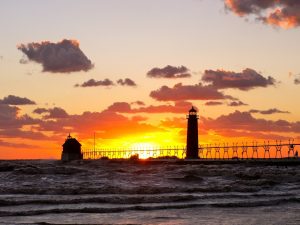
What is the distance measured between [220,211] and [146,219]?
2558 mm

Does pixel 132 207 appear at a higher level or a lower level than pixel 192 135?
lower

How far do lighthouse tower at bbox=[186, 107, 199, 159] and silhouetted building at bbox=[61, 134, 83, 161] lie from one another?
3856cm

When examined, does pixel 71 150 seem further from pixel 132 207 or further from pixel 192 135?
pixel 132 207

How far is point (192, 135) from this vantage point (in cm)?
8656

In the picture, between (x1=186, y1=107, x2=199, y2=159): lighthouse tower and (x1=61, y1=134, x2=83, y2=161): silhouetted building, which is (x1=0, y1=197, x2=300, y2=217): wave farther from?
(x1=61, y1=134, x2=83, y2=161): silhouetted building

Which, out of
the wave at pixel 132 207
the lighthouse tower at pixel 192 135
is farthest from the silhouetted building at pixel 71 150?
the wave at pixel 132 207

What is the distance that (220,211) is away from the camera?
45.3 feet

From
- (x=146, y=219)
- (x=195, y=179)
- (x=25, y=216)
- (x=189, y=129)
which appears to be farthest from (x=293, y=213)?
(x=189, y=129)

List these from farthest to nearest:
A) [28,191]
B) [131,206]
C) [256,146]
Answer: [256,146], [28,191], [131,206]

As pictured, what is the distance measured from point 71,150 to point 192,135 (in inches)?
1590

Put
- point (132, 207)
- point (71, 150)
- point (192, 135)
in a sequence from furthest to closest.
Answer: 1. point (71, 150)
2. point (192, 135)
3. point (132, 207)

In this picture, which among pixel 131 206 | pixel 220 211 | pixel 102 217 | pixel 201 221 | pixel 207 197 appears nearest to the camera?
pixel 201 221

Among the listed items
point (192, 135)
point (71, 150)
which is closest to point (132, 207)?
point (192, 135)

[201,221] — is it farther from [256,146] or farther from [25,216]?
[256,146]
